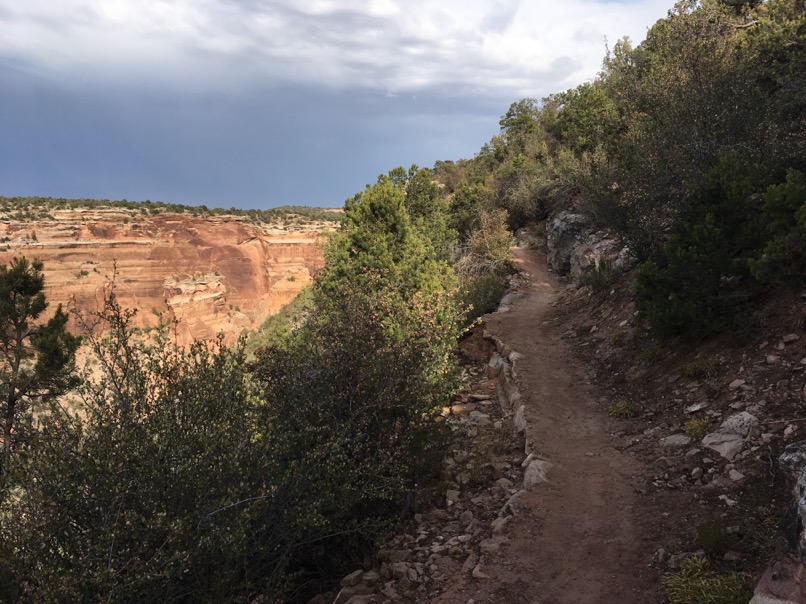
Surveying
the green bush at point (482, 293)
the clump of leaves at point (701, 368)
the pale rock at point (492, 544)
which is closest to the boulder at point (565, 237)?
the green bush at point (482, 293)

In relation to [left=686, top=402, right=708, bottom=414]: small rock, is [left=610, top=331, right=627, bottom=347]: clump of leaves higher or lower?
higher

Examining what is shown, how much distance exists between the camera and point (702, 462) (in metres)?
8.11

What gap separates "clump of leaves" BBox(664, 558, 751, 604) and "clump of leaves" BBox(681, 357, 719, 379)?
16.9 ft

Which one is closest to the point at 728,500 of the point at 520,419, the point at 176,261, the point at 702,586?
the point at 702,586

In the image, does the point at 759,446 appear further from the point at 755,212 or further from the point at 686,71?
the point at 686,71

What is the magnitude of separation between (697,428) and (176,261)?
51652mm

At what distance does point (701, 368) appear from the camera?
33.7 feet

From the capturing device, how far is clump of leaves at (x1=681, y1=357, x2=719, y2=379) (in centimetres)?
1009

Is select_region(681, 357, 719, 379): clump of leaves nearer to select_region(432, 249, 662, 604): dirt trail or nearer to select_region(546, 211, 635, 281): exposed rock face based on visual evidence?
select_region(432, 249, 662, 604): dirt trail

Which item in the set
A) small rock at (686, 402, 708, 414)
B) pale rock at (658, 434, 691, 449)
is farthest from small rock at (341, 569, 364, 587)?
small rock at (686, 402, 708, 414)

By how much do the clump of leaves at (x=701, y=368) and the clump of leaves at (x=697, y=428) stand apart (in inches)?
58.2

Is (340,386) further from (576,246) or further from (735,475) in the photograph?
(576,246)

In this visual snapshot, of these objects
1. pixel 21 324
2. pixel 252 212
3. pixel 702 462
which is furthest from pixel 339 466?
pixel 252 212

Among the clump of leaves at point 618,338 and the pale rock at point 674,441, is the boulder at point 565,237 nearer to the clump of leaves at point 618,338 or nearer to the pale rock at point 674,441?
the clump of leaves at point 618,338
